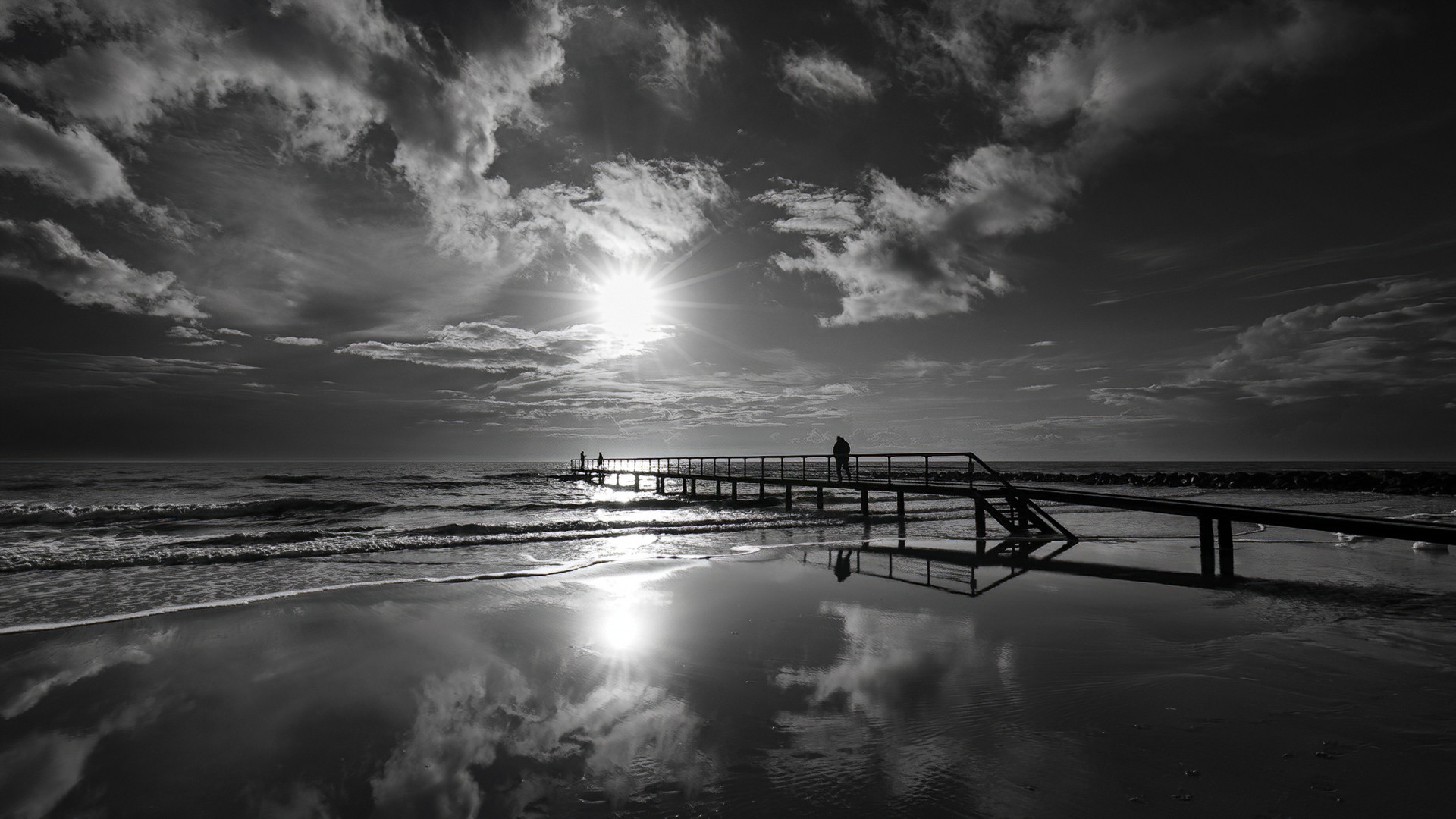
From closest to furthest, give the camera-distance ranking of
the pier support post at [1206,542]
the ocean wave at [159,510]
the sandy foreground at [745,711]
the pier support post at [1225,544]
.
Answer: the sandy foreground at [745,711], the pier support post at [1206,542], the pier support post at [1225,544], the ocean wave at [159,510]

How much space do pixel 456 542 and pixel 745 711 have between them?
13.2 meters

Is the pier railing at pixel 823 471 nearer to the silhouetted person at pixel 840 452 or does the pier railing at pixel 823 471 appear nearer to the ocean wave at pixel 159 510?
the silhouetted person at pixel 840 452

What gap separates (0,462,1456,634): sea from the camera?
9555 millimetres

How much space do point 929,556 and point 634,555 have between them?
6.22m

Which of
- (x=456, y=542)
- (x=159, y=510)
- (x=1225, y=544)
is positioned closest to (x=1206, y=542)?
(x=1225, y=544)

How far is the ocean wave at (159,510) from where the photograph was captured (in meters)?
24.4

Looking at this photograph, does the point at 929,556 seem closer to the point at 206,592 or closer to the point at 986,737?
the point at 986,737

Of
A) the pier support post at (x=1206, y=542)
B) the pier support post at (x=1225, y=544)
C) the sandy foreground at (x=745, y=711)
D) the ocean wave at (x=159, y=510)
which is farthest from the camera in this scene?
the ocean wave at (x=159, y=510)

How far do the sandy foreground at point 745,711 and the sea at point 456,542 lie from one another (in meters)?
2.42

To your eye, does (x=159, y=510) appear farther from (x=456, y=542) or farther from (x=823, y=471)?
(x=823, y=471)

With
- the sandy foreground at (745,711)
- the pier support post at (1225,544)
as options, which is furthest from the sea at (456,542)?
the sandy foreground at (745,711)

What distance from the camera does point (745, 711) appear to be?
14.5ft

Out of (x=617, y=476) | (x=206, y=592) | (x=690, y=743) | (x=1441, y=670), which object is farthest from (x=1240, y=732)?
→ (x=617, y=476)

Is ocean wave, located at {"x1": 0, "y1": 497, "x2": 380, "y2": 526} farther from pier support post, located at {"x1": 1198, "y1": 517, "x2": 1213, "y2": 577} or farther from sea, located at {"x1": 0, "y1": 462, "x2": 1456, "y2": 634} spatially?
pier support post, located at {"x1": 1198, "y1": 517, "x2": 1213, "y2": 577}
